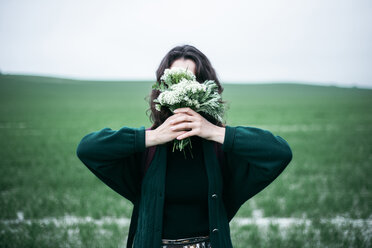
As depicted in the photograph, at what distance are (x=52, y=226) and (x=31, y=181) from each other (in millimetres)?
3436

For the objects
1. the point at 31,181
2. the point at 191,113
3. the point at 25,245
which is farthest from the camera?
the point at 31,181

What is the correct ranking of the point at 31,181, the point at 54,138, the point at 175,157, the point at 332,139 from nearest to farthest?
the point at 175,157, the point at 31,181, the point at 332,139, the point at 54,138

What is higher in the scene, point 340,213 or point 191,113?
point 191,113

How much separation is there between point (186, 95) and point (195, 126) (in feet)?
0.77

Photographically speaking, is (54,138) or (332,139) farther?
(54,138)

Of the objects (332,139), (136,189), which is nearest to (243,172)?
(136,189)

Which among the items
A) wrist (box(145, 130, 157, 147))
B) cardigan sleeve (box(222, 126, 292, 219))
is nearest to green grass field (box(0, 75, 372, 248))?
cardigan sleeve (box(222, 126, 292, 219))

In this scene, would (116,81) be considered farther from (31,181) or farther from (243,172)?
(243,172)

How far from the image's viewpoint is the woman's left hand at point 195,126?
183 cm

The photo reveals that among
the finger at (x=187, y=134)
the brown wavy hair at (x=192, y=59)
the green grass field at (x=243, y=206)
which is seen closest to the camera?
the finger at (x=187, y=134)

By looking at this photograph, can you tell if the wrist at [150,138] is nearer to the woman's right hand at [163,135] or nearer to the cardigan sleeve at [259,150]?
the woman's right hand at [163,135]

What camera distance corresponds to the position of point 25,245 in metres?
4.07

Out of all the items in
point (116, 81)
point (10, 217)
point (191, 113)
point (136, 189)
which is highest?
point (116, 81)

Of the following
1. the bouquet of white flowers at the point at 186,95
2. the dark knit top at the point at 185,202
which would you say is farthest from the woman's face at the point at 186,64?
the dark knit top at the point at 185,202
